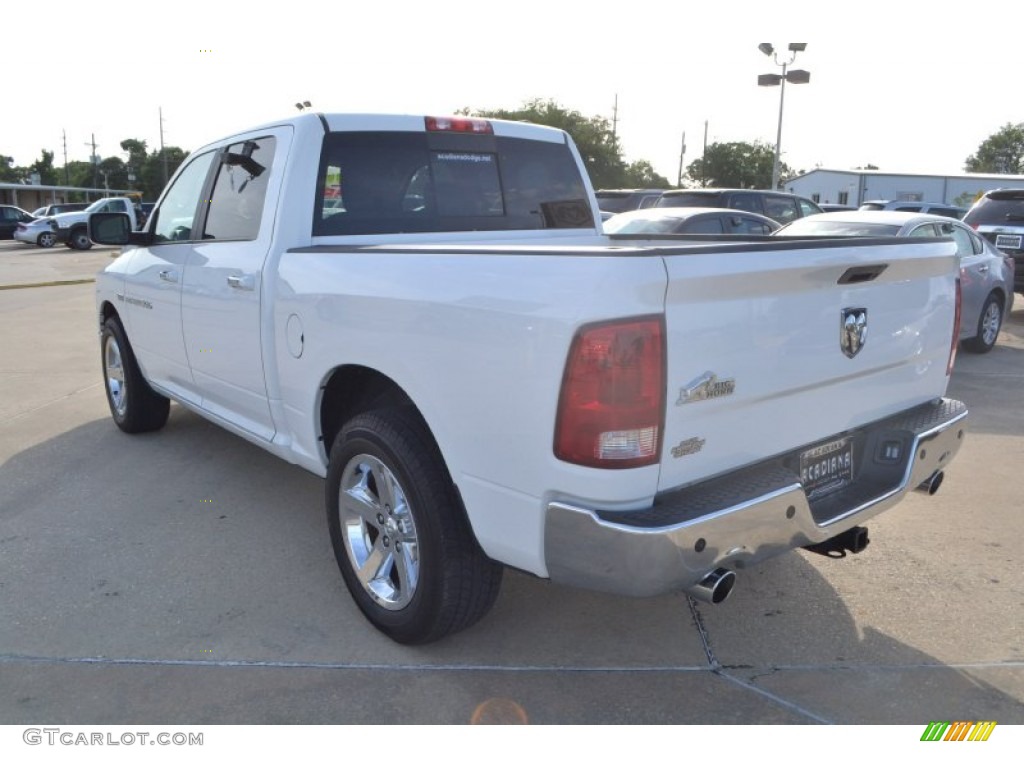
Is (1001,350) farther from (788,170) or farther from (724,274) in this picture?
(788,170)

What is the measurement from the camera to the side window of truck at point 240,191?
4141 millimetres

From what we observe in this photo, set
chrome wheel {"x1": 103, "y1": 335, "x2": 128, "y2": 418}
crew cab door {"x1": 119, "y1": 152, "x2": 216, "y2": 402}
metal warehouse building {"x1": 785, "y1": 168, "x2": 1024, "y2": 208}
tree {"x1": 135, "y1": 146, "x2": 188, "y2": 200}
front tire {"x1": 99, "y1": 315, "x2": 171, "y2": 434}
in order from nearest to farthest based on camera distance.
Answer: crew cab door {"x1": 119, "y1": 152, "x2": 216, "y2": 402}, front tire {"x1": 99, "y1": 315, "x2": 171, "y2": 434}, chrome wheel {"x1": 103, "y1": 335, "x2": 128, "y2": 418}, metal warehouse building {"x1": 785, "y1": 168, "x2": 1024, "y2": 208}, tree {"x1": 135, "y1": 146, "x2": 188, "y2": 200}

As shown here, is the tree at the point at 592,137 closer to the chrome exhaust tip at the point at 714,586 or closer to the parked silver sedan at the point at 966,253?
the parked silver sedan at the point at 966,253

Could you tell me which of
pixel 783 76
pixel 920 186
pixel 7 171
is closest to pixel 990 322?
pixel 783 76

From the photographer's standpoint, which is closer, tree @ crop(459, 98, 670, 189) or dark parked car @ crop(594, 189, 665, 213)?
dark parked car @ crop(594, 189, 665, 213)

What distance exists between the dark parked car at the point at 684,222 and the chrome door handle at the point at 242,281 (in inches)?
262

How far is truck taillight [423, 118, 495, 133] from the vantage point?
425 cm

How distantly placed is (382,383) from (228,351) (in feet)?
4.11

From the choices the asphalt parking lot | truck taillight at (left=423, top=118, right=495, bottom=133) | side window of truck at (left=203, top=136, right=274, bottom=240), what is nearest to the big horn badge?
the asphalt parking lot

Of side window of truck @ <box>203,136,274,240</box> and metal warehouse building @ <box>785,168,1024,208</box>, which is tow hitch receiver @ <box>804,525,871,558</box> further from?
metal warehouse building @ <box>785,168,1024,208</box>

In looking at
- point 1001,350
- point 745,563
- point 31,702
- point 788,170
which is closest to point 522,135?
point 745,563

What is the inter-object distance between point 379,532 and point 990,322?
866cm

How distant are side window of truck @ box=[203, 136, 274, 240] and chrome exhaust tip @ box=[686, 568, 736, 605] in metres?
2.59
